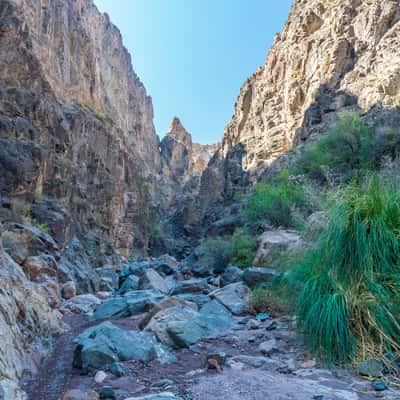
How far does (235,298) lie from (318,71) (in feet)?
107

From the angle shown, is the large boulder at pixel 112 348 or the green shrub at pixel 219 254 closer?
the large boulder at pixel 112 348

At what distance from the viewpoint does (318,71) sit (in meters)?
33.4

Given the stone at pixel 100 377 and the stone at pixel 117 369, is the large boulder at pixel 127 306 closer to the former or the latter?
the stone at pixel 117 369

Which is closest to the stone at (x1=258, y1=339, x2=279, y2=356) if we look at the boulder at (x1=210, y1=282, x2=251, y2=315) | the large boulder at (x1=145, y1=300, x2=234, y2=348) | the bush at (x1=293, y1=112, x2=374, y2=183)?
the large boulder at (x1=145, y1=300, x2=234, y2=348)

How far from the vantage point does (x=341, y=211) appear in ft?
13.4

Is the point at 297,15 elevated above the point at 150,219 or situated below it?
above

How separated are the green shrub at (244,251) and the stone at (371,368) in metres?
8.67

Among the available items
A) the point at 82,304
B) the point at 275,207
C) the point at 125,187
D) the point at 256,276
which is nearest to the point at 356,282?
the point at 256,276

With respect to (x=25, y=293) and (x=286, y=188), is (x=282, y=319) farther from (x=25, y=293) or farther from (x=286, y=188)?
(x=286, y=188)

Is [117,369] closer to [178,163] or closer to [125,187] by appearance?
[125,187]

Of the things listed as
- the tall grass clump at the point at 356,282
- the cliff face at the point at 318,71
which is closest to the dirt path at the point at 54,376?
the tall grass clump at the point at 356,282

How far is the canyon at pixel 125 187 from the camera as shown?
14.8 feet

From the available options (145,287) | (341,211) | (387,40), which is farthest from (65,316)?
(387,40)

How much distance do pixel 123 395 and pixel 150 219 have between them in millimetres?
45223
